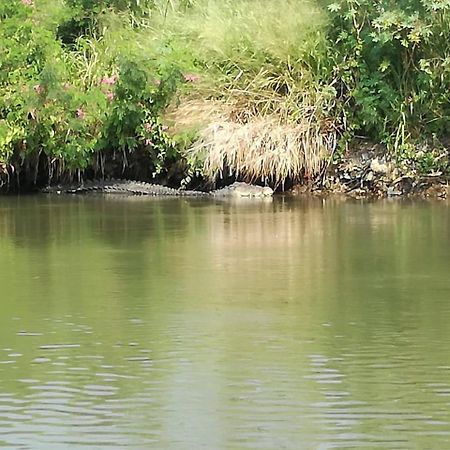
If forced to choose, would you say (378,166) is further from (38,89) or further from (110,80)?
(38,89)

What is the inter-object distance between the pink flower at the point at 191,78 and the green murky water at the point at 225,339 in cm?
560

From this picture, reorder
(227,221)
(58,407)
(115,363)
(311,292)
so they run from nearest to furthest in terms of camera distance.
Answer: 1. (58,407)
2. (115,363)
3. (311,292)
4. (227,221)

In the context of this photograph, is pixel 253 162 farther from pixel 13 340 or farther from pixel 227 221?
pixel 13 340

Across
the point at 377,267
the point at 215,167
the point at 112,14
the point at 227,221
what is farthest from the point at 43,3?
the point at 377,267

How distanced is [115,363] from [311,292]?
2402 millimetres

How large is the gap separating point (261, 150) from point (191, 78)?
1.69 m

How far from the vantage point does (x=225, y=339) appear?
6707 mm

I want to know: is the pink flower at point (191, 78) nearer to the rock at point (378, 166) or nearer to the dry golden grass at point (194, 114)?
the dry golden grass at point (194, 114)

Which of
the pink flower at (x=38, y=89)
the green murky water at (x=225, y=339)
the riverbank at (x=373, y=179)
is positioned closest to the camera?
the green murky water at (x=225, y=339)

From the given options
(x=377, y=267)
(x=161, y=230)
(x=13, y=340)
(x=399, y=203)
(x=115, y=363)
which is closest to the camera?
(x=115, y=363)

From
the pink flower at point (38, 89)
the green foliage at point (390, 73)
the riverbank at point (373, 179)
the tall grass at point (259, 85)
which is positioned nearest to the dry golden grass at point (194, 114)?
the tall grass at point (259, 85)

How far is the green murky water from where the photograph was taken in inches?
199

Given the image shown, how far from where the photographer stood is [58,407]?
5344 millimetres

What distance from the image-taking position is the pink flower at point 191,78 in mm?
17256
